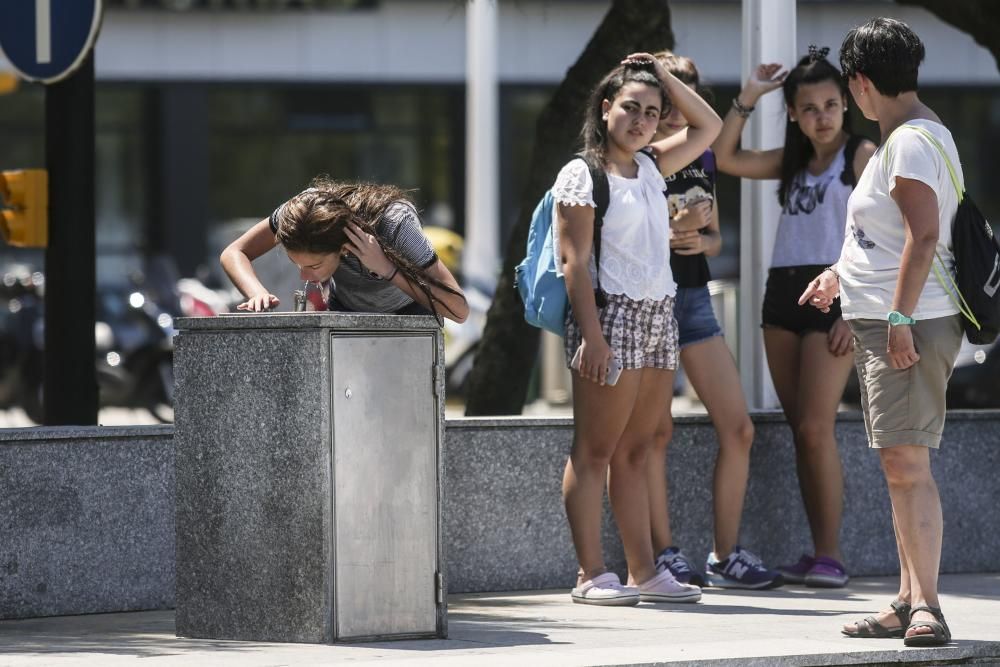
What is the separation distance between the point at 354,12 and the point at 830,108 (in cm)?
2077

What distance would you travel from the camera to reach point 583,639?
5.95 metres

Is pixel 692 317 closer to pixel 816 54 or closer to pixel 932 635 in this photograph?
pixel 816 54

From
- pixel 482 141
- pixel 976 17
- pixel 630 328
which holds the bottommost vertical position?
pixel 630 328

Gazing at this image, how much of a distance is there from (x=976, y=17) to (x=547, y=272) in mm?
3213

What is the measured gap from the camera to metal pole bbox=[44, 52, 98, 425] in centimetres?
736

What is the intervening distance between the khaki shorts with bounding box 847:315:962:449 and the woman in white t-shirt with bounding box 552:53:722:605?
3.58ft

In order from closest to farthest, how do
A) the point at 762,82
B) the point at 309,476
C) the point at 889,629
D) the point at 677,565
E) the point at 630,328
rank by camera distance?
the point at 309,476
the point at 889,629
the point at 630,328
the point at 677,565
the point at 762,82

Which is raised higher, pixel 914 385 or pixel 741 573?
pixel 914 385

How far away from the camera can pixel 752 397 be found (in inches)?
324

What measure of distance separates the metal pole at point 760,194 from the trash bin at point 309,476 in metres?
2.72

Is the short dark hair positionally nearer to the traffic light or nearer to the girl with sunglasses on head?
the girl with sunglasses on head

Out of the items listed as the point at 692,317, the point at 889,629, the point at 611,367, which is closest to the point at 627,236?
the point at 611,367

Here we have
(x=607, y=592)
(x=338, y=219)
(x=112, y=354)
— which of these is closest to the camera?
(x=338, y=219)

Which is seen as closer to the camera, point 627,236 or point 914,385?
point 914,385
